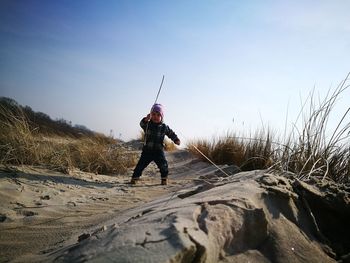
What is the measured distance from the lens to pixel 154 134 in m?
5.48

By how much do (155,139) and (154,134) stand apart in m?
0.08

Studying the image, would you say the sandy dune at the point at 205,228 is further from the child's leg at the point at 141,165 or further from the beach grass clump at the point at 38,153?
the child's leg at the point at 141,165

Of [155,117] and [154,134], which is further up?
[155,117]

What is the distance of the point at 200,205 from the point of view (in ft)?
5.99

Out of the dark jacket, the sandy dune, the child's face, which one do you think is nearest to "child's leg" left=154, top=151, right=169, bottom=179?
the dark jacket

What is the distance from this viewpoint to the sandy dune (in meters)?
1.45

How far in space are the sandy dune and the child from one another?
2.28m

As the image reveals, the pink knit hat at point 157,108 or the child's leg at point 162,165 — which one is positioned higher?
the pink knit hat at point 157,108

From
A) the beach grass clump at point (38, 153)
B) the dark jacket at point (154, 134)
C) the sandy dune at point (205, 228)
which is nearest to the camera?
the sandy dune at point (205, 228)

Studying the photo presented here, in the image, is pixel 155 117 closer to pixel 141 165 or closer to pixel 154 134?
pixel 154 134

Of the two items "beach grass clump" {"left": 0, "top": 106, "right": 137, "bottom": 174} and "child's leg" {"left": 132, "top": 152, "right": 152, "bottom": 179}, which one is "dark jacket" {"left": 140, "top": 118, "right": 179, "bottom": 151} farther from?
"beach grass clump" {"left": 0, "top": 106, "right": 137, "bottom": 174}

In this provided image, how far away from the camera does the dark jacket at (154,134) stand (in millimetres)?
5430

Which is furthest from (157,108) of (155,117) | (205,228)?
(205,228)

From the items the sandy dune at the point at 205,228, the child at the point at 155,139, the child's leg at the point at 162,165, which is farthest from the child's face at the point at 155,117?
the sandy dune at the point at 205,228
